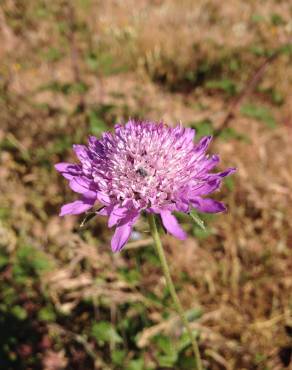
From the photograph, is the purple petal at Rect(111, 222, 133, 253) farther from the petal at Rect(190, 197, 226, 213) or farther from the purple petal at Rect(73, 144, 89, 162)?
the purple petal at Rect(73, 144, 89, 162)

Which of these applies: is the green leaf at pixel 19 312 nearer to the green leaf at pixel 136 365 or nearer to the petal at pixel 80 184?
the green leaf at pixel 136 365

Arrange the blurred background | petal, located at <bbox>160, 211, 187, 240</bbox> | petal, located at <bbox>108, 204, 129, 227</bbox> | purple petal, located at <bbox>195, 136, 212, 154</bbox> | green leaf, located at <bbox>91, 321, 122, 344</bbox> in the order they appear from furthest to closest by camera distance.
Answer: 1. the blurred background
2. green leaf, located at <bbox>91, 321, 122, 344</bbox>
3. purple petal, located at <bbox>195, 136, 212, 154</bbox>
4. petal, located at <bbox>108, 204, 129, 227</bbox>
5. petal, located at <bbox>160, 211, 187, 240</bbox>

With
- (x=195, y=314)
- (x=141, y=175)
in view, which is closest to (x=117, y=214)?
(x=141, y=175)

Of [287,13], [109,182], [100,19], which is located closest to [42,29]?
[100,19]

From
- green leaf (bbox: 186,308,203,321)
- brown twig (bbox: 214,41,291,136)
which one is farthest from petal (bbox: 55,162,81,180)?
brown twig (bbox: 214,41,291,136)

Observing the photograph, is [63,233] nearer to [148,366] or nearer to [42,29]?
[148,366]

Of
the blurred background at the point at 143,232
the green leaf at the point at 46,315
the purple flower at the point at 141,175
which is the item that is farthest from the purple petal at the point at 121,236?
the green leaf at the point at 46,315
